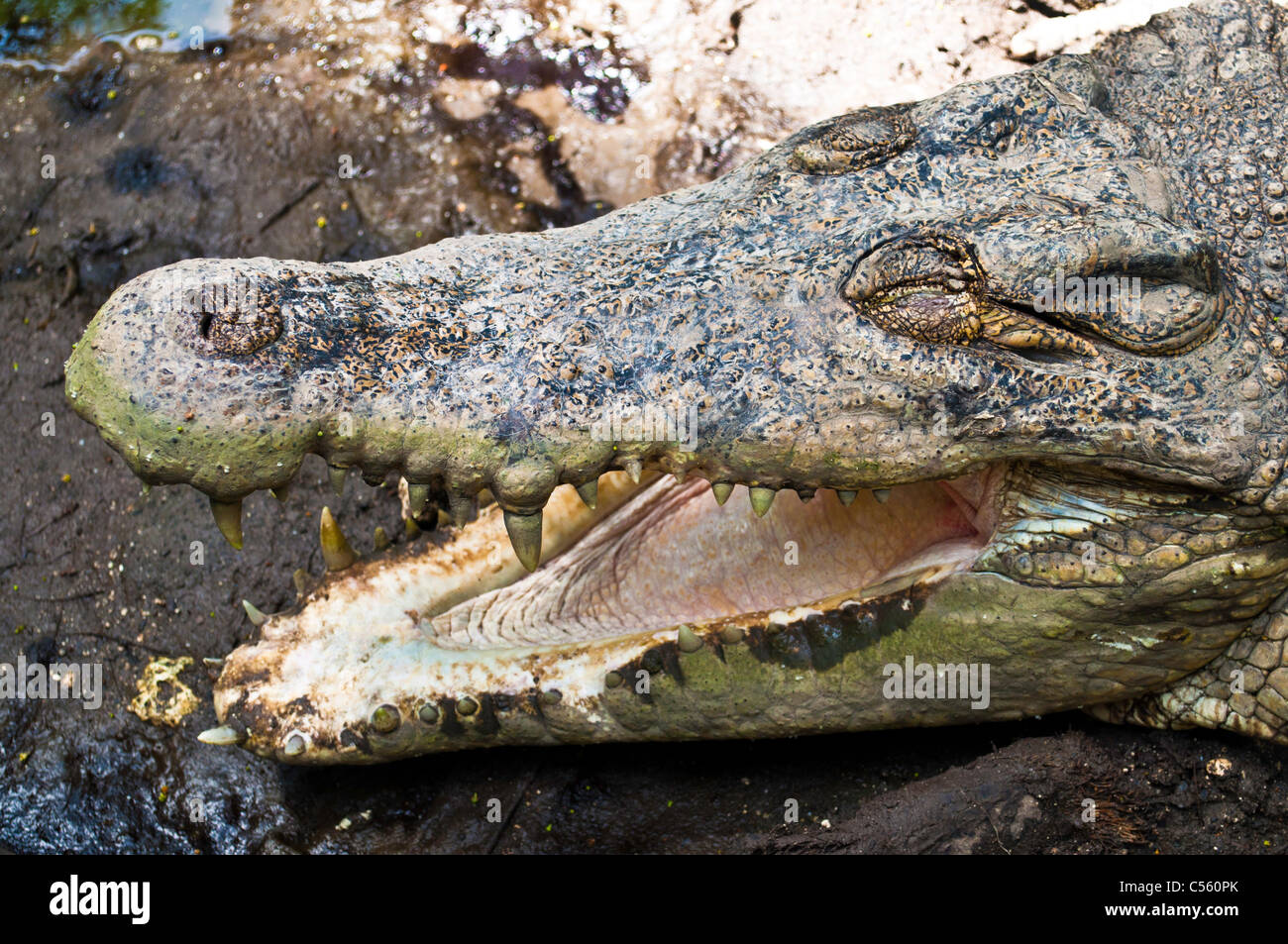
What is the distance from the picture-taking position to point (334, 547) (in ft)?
10.9

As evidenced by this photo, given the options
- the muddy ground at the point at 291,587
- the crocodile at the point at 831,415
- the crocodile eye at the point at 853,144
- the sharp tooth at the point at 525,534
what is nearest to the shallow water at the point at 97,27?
the muddy ground at the point at 291,587

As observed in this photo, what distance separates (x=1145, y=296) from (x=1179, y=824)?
143cm

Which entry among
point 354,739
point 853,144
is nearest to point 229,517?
point 354,739

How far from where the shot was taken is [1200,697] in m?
3.15

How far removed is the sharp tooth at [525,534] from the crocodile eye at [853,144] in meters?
1.15

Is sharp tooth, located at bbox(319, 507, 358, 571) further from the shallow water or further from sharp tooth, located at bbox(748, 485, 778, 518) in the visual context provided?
the shallow water

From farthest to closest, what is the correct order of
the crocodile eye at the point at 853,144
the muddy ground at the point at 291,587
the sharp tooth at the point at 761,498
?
the muddy ground at the point at 291,587 < the crocodile eye at the point at 853,144 < the sharp tooth at the point at 761,498

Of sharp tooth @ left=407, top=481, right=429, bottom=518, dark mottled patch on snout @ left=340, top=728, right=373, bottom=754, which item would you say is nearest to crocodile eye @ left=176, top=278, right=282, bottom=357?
sharp tooth @ left=407, top=481, right=429, bottom=518

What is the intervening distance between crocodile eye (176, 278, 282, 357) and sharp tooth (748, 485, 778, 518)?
3.65ft

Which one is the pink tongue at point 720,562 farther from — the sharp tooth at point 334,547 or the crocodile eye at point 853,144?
the crocodile eye at point 853,144

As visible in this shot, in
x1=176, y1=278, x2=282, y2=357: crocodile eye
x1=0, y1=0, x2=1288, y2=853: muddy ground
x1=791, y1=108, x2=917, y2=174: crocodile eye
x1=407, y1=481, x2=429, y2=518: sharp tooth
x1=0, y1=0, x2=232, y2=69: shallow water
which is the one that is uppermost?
x1=791, y1=108, x2=917, y2=174: crocodile eye

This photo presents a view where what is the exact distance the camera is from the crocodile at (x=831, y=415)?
2.59m

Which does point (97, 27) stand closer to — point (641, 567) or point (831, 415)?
point (641, 567)

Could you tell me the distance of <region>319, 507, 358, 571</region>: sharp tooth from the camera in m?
3.29
